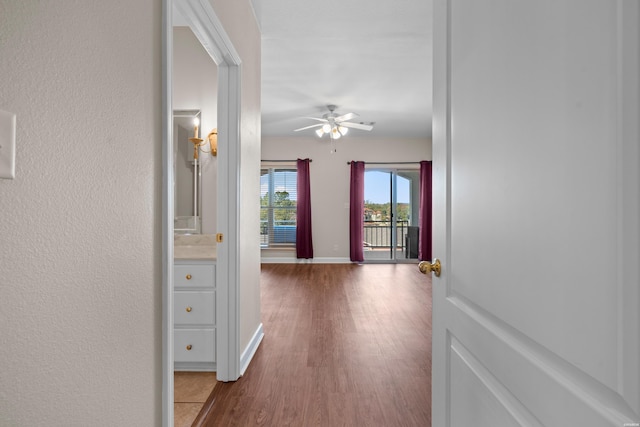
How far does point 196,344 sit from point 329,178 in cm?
531

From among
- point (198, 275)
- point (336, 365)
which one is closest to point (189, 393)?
point (198, 275)

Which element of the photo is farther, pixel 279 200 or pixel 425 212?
pixel 279 200

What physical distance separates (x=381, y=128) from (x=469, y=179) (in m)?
5.86

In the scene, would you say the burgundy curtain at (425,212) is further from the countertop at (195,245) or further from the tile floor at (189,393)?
the tile floor at (189,393)

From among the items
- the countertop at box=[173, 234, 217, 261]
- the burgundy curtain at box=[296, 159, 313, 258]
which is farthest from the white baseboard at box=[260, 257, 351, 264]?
the countertop at box=[173, 234, 217, 261]

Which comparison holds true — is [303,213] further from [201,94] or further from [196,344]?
[196,344]

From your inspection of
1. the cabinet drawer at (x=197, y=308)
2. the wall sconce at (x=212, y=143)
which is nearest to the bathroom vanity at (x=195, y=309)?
the cabinet drawer at (x=197, y=308)

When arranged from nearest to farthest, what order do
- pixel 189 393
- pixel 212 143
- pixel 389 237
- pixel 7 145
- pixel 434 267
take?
1. pixel 7 145
2. pixel 434 267
3. pixel 189 393
4. pixel 212 143
5. pixel 389 237

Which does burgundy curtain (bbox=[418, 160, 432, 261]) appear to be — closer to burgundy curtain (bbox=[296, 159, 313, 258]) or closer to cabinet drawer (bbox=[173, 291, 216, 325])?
burgundy curtain (bbox=[296, 159, 313, 258])

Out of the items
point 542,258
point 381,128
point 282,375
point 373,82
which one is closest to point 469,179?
point 542,258

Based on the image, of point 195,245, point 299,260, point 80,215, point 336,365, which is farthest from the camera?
point 299,260

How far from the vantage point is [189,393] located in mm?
2084

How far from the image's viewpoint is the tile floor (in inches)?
73.2

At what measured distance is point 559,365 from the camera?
2.00 ft
